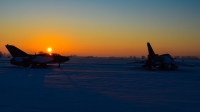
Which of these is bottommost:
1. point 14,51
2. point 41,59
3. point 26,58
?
point 41,59

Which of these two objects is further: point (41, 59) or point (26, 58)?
point (41, 59)

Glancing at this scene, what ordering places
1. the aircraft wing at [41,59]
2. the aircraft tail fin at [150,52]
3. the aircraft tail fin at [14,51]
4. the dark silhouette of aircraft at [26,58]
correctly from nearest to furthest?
the dark silhouette of aircraft at [26,58] < the aircraft tail fin at [150,52] < the aircraft tail fin at [14,51] < the aircraft wing at [41,59]

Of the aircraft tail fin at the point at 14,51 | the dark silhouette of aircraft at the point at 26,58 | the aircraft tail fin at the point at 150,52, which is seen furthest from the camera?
the aircraft tail fin at the point at 14,51

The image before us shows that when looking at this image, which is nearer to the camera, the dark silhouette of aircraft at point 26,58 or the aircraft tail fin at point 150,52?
the dark silhouette of aircraft at point 26,58

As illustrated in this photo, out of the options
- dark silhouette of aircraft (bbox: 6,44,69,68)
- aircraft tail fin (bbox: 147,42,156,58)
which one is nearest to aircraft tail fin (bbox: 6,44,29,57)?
dark silhouette of aircraft (bbox: 6,44,69,68)

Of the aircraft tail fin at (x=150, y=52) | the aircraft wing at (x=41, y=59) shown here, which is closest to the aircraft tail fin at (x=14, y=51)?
the aircraft wing at (x=41, y=59)

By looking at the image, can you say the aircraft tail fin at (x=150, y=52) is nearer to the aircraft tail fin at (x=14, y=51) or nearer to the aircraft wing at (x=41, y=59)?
the aircraft wing at (x=41, y=59)

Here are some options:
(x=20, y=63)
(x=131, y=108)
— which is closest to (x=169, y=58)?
(x=20, y=63)

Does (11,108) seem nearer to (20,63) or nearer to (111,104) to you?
(111,104)

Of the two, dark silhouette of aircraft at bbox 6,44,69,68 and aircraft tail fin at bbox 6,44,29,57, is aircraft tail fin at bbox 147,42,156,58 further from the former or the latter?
aircraft tail fin at bbox 6,44,29,57

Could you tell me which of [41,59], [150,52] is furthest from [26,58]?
[150,52]

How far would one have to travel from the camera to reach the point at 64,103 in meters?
8.29

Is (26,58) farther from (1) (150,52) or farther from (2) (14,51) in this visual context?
(1) (150,52)

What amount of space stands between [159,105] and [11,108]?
518 cm
